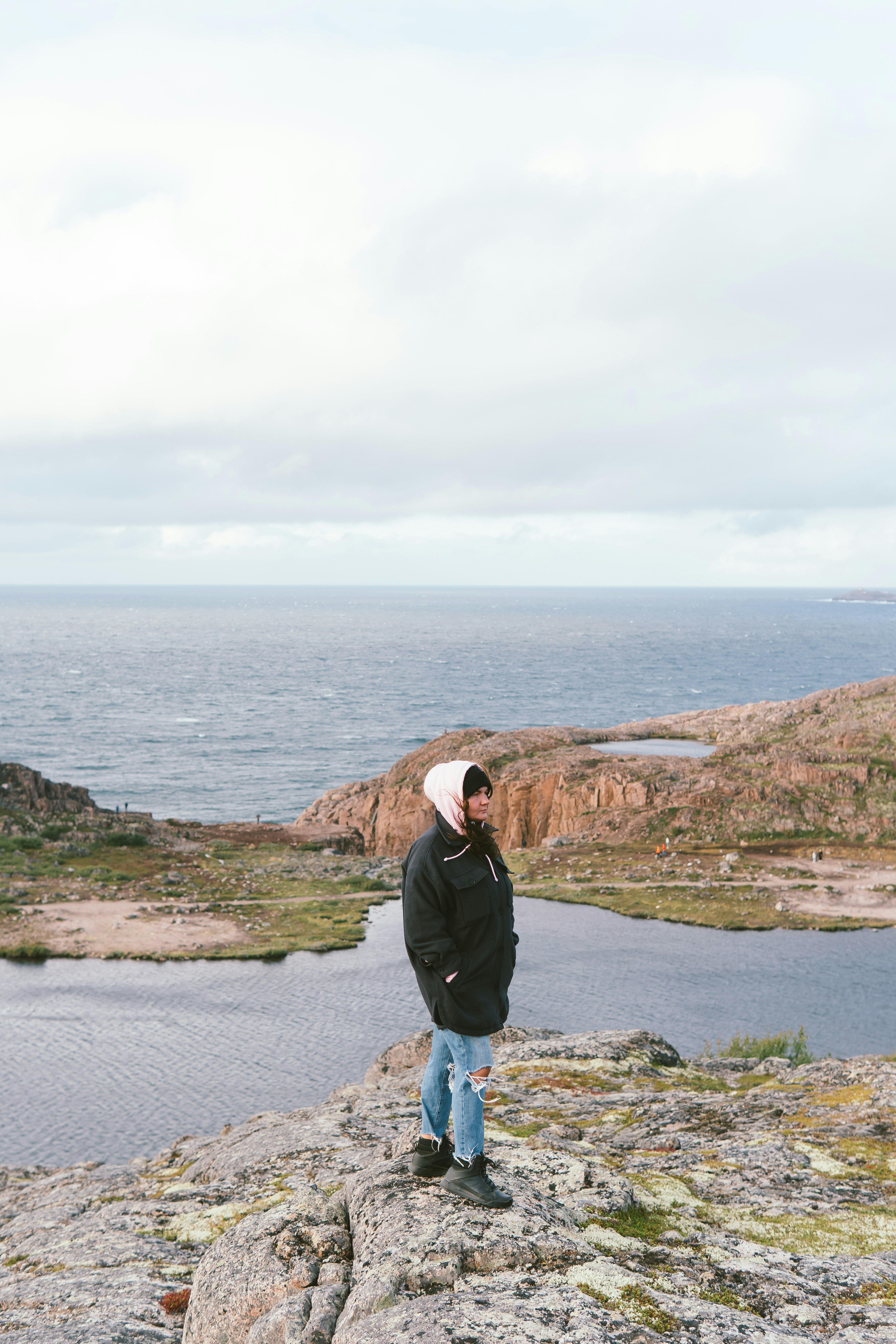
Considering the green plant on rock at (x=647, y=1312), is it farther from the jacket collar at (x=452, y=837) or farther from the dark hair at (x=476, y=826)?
the dark hair at (x=476, y=826)

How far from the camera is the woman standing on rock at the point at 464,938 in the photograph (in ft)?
27.9

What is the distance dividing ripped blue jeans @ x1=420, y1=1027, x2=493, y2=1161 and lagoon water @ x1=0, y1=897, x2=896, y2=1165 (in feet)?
73.7

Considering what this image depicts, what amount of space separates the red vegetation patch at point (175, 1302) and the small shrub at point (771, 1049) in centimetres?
2221

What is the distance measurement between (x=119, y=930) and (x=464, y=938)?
48736 mm

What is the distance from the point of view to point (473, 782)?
869cm

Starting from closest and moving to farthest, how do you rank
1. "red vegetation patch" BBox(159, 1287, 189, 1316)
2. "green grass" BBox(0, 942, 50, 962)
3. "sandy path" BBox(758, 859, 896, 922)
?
"red vegetation patch" BBox(159, 1287, 189, 1316) < "green grass" BBox(0, 942, 50, 962) < "sandy path" BBox(758, 859, 896, 922)

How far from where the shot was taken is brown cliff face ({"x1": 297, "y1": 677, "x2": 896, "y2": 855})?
217ft

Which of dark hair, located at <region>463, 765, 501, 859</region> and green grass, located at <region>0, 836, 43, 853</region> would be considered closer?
dark hair, located at <region>463, 765, 501, 859</region>

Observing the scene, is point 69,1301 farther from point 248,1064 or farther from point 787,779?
point 787,779

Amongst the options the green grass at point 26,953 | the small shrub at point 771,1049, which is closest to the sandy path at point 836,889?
the small shrub at point 771,1049

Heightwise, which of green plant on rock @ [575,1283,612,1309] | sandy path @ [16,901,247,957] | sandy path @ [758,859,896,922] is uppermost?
green plant on rock @ [575,1283,612,1309]

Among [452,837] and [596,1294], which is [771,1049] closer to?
[596,1294]

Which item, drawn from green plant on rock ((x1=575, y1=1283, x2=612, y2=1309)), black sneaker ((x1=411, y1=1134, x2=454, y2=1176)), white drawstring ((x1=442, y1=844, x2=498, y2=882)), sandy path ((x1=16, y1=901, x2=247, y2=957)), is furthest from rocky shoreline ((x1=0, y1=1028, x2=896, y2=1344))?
sandy path ((x1=16, y1=901, x2=247, y2=957))

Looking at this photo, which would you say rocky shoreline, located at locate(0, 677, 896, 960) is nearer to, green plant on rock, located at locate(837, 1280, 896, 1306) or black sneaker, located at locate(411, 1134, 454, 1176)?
black sneaker, located at locate(411, 1134, 454, 1176)
